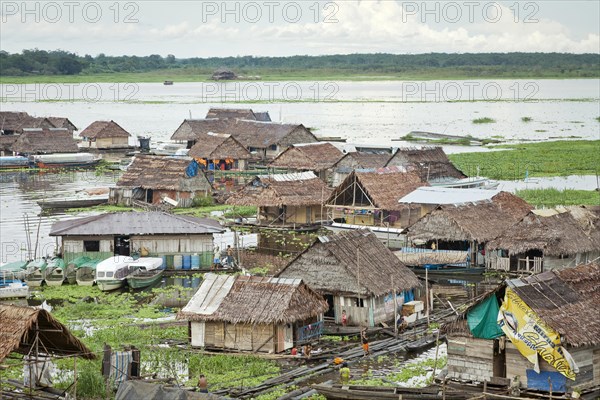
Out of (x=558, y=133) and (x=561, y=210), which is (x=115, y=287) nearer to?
(x=561, y=210)

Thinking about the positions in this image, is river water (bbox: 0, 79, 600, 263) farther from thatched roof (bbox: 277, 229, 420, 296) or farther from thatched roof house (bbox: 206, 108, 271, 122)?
thatched roof (bbox: 277, 229, 420, 296)

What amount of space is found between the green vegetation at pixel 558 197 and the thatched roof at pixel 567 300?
2307 cm

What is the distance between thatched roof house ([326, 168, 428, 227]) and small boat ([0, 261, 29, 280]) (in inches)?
494

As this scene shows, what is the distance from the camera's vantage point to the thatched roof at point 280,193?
3903 centimetres

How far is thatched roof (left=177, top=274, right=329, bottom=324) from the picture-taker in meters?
22.2

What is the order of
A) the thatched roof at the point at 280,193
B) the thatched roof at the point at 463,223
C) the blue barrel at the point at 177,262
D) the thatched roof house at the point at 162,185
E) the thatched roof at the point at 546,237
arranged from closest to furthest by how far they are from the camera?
the thatched roof at the point at 546,237 < the blue barrel at the point at 177,262 < the thatched roof at the point at 463,223 < the thatched roof at the point at 280,193 < the thatched roof house at the point at 162,185

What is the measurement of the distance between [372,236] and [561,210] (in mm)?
8651

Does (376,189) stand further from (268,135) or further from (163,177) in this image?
(268,135)

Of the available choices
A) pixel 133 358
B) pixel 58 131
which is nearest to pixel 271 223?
pixel 133 358

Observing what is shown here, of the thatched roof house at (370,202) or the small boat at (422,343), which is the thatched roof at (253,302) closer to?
the small boat at (422,343)

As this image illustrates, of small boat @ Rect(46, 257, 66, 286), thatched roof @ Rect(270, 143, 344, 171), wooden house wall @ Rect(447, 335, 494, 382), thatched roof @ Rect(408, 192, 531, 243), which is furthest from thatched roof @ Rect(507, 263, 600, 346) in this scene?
thatched roof @ Rect(270, 143, 344, 171)

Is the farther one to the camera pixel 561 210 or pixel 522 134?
pixel 522 134

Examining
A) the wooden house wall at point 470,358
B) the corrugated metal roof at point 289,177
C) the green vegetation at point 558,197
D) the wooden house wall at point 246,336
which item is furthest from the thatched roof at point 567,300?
the green vegetation at point 558,197

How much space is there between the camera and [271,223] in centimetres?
3991
